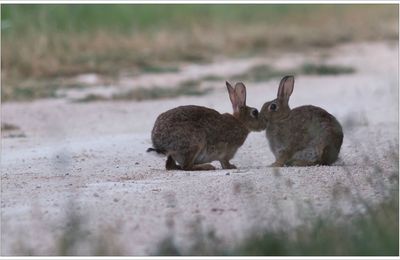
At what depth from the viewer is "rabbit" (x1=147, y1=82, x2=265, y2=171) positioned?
7770 mm

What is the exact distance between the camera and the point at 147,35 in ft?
66.9

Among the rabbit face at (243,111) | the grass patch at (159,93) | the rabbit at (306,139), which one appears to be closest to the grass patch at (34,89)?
the grass patch at (159,93)

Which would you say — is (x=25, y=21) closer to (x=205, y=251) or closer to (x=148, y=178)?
(x=148, y=178)

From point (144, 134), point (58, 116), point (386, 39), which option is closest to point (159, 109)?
point (58, 116)

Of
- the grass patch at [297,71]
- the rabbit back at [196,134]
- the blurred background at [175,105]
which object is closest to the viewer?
the blurred background at [175,105]

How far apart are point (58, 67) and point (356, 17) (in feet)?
38.1

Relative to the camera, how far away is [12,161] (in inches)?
345

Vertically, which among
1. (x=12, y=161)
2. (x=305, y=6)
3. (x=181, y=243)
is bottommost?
(x=305, y=6)

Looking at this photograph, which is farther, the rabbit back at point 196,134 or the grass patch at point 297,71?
the grass patch at point 297,71

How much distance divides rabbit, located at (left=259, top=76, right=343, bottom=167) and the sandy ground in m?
0.20

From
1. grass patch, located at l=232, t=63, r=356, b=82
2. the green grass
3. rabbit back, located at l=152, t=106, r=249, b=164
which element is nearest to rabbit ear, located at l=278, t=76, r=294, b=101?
rabbit back, located at l=152, t=106, r=249, b=164

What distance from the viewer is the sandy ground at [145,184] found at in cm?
559

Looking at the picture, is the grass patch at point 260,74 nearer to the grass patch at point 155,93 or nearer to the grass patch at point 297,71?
the grass patch at point 297,71

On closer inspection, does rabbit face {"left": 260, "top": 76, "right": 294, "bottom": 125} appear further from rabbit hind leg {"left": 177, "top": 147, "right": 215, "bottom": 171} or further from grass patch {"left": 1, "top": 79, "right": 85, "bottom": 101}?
grass patch {"left": 1, "top": 79, "right": 85, "bottom": 101}
